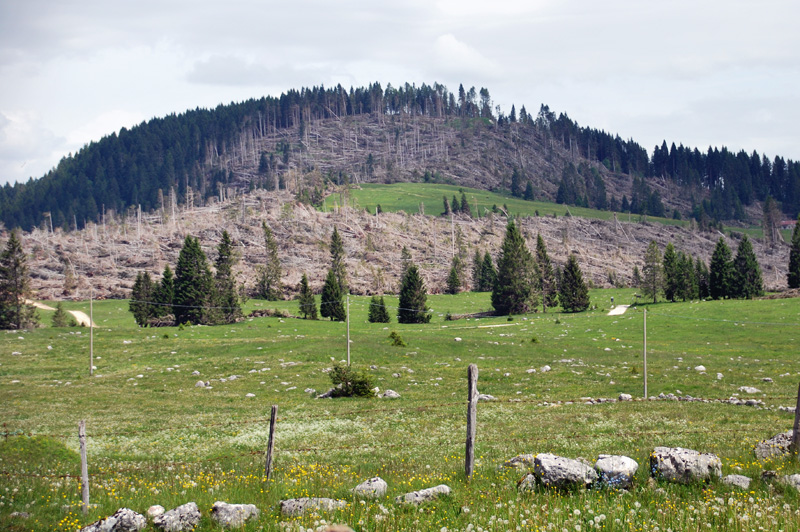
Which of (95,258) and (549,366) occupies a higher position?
(95,258)

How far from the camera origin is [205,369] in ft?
164

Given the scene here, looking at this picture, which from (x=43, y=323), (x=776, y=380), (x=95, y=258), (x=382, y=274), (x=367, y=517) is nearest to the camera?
(x=367, y=517)

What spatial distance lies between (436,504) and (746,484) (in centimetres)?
642

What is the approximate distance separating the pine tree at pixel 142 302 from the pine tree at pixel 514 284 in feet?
218

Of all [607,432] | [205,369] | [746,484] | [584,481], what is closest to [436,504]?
[584,481]

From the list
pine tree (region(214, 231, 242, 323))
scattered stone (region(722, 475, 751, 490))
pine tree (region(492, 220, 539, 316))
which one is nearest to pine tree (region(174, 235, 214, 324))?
pine tree (region(214, 231, 242, 323))

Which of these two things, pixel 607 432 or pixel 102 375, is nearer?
pixel 607 432

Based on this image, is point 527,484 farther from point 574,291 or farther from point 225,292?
point 574,291

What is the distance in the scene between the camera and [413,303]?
369 ft

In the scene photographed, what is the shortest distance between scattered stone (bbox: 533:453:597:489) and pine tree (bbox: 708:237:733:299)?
11292 centimetres

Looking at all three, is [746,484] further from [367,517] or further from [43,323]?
[43,323]

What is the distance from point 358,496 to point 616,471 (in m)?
5.59

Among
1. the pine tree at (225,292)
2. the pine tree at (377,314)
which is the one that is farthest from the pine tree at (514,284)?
the pine tree at (225,292)

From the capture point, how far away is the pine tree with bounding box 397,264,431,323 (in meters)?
110
